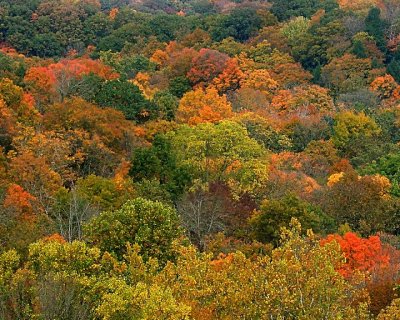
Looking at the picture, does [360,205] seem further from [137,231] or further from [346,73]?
[346,73]

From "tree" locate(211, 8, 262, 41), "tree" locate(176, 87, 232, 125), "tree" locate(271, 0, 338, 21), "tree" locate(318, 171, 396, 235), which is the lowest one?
"tree" locate(211, 8, 262, 41)

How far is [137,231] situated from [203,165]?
44.6 ft

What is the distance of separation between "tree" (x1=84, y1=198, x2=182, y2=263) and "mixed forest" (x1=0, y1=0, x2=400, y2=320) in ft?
0.22

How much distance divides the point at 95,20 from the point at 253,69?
24.1 m

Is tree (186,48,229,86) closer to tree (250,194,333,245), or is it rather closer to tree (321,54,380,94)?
tree (321,54,380,94)

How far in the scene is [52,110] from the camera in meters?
35.3

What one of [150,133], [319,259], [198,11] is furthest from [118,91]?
[198,11]

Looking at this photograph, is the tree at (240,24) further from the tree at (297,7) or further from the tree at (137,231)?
the tree at (137,231)

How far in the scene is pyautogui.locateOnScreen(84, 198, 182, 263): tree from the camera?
67.6ft

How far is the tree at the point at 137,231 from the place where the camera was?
20.6 m

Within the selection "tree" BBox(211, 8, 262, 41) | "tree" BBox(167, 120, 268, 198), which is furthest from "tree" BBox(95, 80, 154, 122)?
"tree" BBox(211, 8, 262, 41)

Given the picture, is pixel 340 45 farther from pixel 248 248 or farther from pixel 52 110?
pixel 248 248

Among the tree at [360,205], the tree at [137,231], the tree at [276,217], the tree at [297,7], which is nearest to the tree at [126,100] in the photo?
the tree at [360,205]

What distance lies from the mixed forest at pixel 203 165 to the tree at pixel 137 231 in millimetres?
66
